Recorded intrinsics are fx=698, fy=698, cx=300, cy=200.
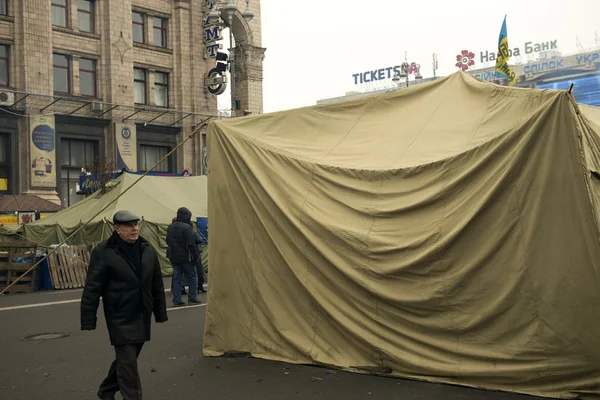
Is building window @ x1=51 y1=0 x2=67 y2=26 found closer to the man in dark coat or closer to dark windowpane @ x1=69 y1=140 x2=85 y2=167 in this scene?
dark windowpane @ x1=69 y1=140 x2=85 y2=167

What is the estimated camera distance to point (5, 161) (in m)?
35.2

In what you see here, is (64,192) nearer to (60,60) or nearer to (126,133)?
(126,133)

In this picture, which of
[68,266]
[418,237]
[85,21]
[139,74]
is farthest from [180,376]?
[139,74]

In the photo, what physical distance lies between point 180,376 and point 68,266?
1278 cm

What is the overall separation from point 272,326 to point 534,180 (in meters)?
3.60

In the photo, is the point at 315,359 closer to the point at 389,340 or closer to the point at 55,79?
the point at 389,340

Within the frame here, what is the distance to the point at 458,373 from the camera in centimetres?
698

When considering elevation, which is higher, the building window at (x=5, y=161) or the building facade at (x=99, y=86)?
the building facade at (x=99, y=86)

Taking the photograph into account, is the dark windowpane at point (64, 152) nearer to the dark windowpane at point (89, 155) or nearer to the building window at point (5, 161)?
the dark windowpane at point (89, 155)

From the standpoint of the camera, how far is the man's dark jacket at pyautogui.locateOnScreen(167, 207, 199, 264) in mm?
14055

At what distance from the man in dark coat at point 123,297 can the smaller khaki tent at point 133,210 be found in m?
14.5

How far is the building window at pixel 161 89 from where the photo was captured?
42381 millimetres

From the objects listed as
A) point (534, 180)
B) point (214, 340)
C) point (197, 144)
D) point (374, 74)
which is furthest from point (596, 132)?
point (374, 74)

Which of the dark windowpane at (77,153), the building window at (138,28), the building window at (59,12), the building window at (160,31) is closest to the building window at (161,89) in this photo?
the building window at (160,31)
